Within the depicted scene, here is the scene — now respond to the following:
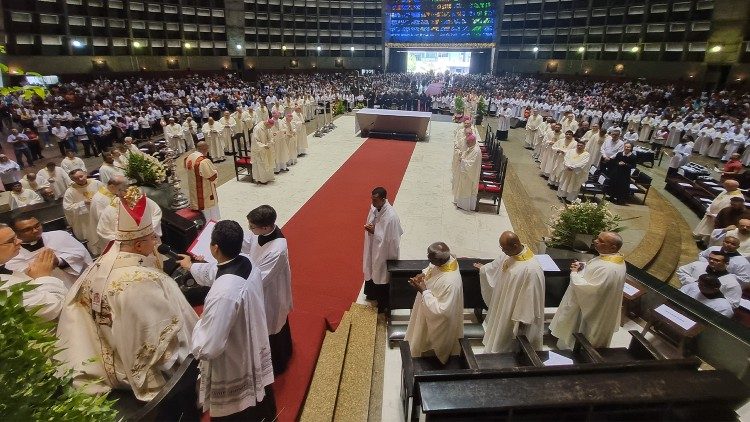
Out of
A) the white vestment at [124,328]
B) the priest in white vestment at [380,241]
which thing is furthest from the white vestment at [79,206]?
the priest in white vestment at [380,241]

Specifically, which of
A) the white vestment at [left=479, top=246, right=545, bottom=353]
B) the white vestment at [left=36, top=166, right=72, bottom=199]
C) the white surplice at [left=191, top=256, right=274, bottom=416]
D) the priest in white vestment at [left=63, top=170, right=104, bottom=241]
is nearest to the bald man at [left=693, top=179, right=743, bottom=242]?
the white vestment at [left=479, top=246, right=545, bottom=353]

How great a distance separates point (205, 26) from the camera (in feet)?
122

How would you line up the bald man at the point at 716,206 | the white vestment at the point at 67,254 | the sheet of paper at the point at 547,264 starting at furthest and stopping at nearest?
the bald man at the point at 716,206, the sheet of paper at the point at 547,264, the white vestment at the point at 67,254

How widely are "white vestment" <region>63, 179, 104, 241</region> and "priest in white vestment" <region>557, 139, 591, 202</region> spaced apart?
32.7ft

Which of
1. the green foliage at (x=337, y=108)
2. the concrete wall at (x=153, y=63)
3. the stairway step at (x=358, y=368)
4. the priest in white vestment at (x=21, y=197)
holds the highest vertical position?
the concrete wall at (x=153, y=63)

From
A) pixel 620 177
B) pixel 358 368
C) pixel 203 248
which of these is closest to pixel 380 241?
pixel 358 368

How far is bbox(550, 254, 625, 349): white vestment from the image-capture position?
393 cm

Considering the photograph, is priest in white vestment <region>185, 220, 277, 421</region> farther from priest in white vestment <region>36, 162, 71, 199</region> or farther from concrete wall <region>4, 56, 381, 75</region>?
concrete wall <region>4, 56, 381, 75</region>

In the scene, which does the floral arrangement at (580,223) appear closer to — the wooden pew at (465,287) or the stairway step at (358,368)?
the wooden pew at (465,287)

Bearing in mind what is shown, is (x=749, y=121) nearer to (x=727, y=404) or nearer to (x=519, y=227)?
(x=519, y=227)

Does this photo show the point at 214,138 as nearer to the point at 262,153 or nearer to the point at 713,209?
the point at 262,153

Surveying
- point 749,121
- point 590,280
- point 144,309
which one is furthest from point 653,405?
point 749,121

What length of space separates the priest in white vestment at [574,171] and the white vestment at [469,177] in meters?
2.55

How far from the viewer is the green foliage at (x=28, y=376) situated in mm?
1343
